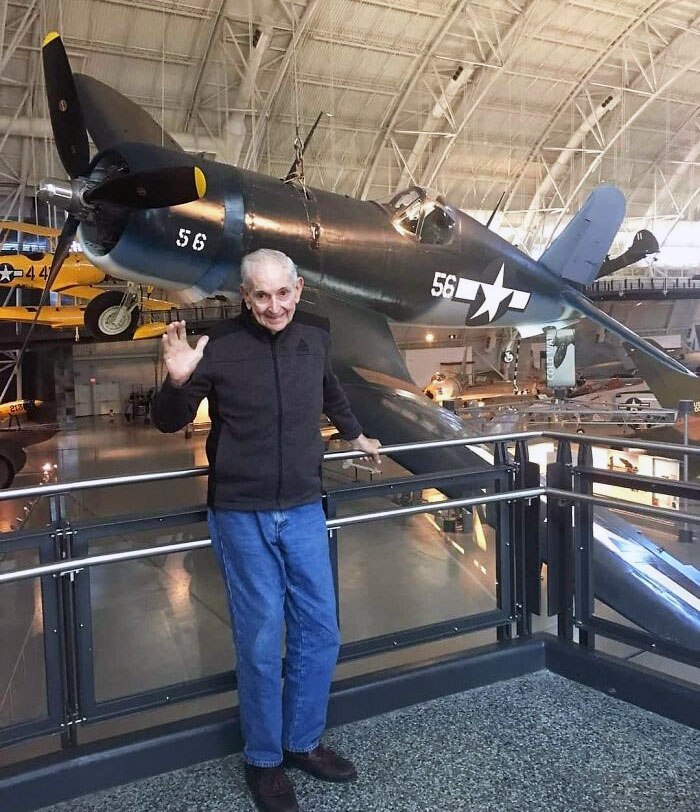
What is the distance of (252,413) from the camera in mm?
2037

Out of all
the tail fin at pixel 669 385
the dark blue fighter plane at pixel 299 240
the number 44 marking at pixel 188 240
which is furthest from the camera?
the tail fin at pixel 669 385

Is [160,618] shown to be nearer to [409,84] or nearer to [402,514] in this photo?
[402,514]

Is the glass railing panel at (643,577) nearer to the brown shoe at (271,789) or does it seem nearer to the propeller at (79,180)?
the brown shoe at (271,789)

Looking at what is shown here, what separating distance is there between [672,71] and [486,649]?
28522mm

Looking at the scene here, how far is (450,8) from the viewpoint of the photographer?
1950 centimetres

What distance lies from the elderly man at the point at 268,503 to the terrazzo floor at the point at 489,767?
0.13m

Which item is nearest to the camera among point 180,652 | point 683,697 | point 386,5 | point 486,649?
point 683,697

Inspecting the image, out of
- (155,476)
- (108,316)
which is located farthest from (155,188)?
(108,316)

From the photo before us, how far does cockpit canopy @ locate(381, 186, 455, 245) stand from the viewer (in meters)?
7.36

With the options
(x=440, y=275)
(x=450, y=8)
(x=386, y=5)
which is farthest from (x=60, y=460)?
(x=450, y=8)

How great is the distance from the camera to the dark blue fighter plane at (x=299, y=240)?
585 centimetres

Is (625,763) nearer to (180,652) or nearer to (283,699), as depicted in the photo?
(283,699)

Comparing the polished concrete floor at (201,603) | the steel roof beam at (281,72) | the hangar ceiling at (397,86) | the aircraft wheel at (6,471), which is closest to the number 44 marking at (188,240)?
the polished concrete floor at (201,603)

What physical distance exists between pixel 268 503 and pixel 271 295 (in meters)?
0.62
